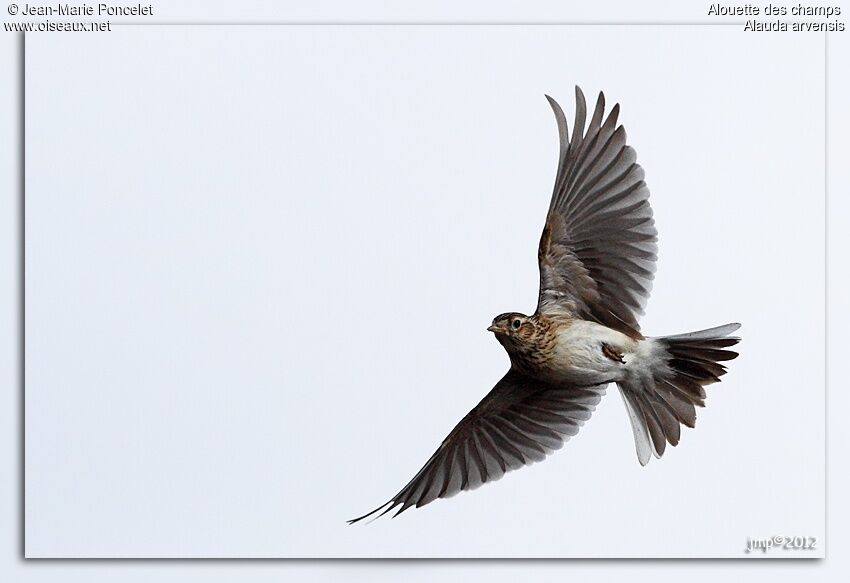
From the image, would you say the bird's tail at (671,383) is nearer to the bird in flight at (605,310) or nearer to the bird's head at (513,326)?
the bird in flight at (605,310)

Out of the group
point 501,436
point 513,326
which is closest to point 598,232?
point 513,326

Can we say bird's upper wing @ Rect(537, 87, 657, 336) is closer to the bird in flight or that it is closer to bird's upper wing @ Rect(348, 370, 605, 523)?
the bird in flight

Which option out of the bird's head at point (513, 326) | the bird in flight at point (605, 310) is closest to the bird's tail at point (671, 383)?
the bird in flight at point (605, 310)

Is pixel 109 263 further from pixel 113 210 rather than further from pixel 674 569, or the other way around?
pixel 674 569

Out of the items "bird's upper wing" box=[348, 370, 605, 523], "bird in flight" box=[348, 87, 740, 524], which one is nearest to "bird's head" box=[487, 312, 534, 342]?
"bird in flight" box=[348, 87, 740, 524]

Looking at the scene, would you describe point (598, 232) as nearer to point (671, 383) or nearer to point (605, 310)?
point (605, 310)

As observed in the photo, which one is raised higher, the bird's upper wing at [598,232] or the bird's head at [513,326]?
the bird's upper wing at [598,232]
